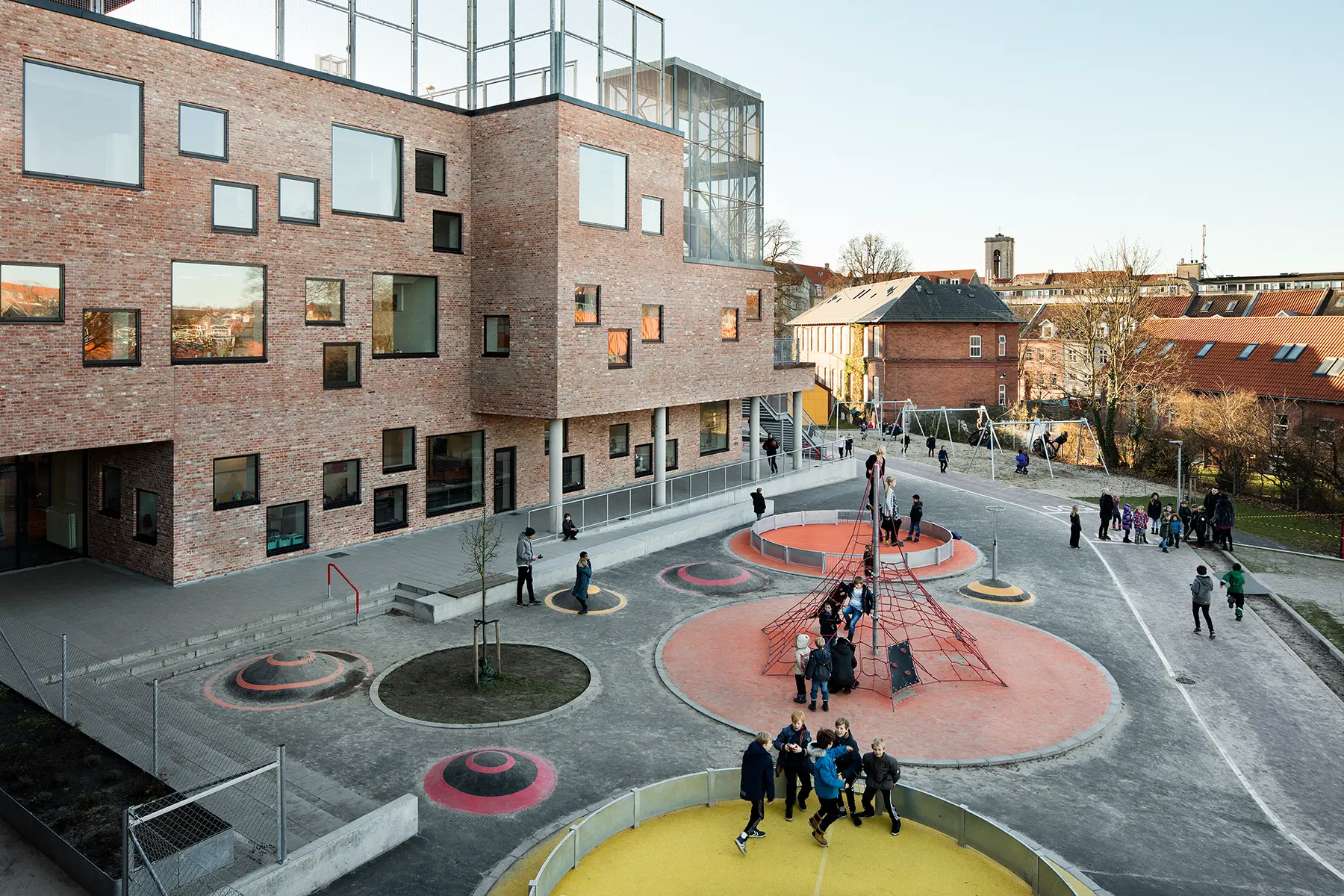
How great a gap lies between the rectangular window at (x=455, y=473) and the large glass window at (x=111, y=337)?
8.41 meters

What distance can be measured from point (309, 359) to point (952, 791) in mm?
17427

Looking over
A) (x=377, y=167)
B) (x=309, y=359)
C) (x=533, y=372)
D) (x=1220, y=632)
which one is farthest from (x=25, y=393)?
(x=1220, y=632)

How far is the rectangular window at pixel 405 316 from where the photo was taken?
24234mm

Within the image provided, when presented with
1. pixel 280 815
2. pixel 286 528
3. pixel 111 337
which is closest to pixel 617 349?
pixel 286 528

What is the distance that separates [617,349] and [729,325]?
676 centimetres

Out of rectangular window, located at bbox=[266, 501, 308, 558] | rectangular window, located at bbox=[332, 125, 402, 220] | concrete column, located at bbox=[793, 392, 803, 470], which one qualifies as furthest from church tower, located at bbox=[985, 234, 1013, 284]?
rectangular window, located at bbox=[266, 501, 308, 558]

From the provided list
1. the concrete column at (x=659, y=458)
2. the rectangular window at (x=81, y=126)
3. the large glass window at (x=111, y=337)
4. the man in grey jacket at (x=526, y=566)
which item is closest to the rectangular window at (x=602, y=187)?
the concrete column at (x=659, y=458)

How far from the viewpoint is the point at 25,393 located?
17.1 metres

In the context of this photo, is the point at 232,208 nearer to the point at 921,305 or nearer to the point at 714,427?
the point at 714,427

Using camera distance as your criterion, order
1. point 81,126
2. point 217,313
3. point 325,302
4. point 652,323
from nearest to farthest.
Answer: point 81,126, point 217,313, point 325,302, point 652,323

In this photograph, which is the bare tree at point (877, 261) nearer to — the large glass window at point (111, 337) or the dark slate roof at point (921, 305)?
the dark slate roof at point (921, 305)

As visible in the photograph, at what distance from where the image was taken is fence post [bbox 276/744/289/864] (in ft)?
32.0

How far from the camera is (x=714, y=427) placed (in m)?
36.8

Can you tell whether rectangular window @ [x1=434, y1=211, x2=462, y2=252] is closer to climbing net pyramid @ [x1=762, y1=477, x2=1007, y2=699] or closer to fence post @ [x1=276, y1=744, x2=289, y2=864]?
climbing net pyramid @ [x1=762, y1=477, x2=1007, y2=699]
